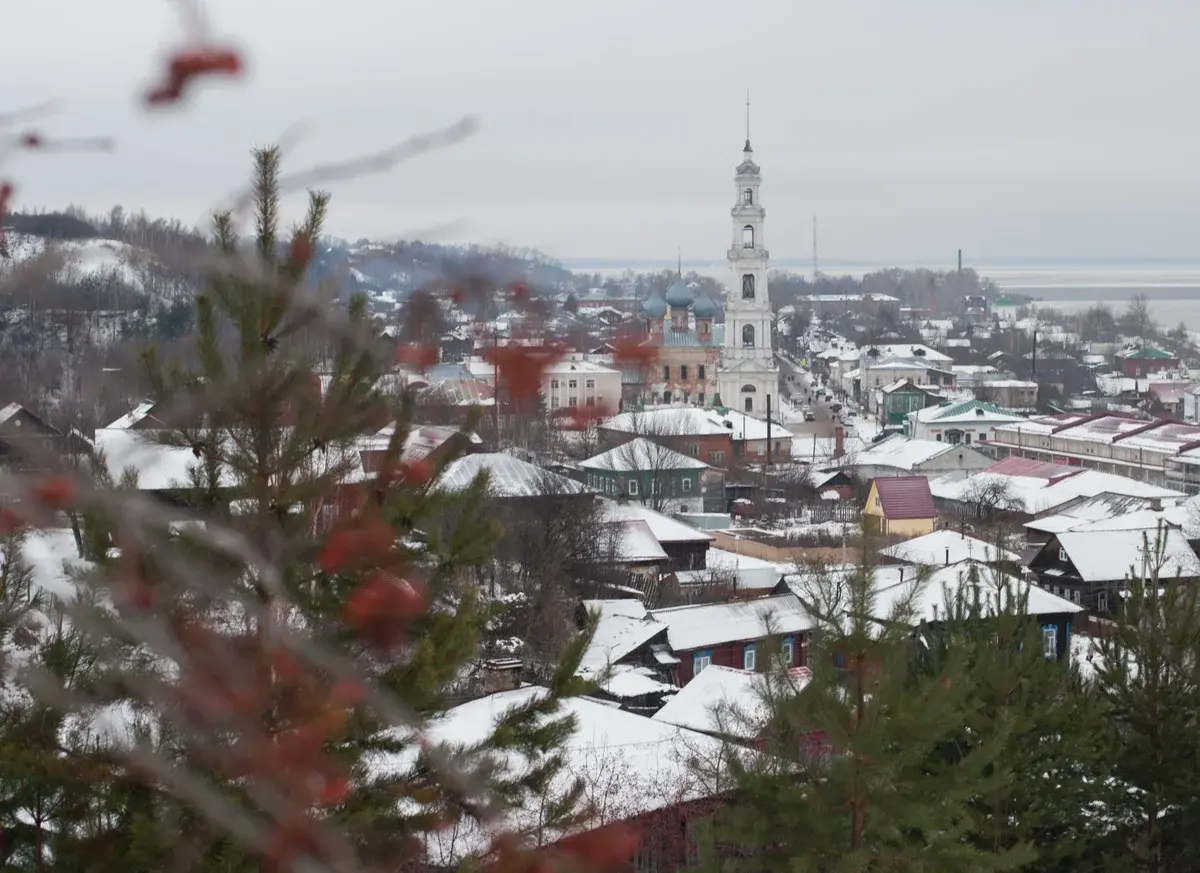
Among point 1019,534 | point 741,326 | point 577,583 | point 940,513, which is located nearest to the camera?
point 577,583

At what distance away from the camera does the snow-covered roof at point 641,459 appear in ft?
124

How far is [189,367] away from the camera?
552 centimetres

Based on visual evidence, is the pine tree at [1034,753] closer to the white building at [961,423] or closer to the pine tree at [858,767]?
the pine tree at [858,767]

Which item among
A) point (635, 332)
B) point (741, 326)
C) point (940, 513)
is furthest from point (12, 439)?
point (741, 326)

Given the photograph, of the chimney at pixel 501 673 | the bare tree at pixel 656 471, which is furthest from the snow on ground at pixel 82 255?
the bare tree at pixel 656 471

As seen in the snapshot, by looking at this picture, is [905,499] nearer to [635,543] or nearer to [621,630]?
[635,543]

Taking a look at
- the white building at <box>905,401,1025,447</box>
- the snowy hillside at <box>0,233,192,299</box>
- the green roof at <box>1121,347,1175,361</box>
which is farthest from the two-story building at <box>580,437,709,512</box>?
the green roof at <box>1121,347,1175,361</box>

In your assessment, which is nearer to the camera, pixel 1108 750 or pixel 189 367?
pixel 189 367

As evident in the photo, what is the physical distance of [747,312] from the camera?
54219mm

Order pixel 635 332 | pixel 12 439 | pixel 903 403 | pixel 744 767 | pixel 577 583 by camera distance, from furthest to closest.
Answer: pixel 903 403 < pixel 577 583 < pixel 744 767 < pixel 635 332 < pixel 12 439

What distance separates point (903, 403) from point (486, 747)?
61.7 metres

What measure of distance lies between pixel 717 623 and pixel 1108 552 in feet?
31.6

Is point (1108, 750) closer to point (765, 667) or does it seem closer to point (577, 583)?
point (765, 667)

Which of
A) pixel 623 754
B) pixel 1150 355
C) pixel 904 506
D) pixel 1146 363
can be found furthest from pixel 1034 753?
pixel 1150 355
